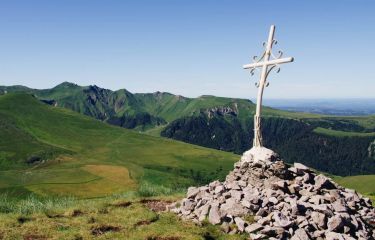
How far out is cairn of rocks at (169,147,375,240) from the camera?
1015 inches

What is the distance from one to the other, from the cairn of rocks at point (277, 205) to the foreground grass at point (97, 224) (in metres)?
1.40

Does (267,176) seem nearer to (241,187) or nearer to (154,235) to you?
(241,187)

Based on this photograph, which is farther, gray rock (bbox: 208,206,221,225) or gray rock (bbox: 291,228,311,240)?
gray rock (bbox: 208,206,221,225)

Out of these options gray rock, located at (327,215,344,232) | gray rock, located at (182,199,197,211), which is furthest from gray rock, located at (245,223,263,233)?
gray rock, located at (182,199,197,211)

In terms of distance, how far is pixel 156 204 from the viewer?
33.9 meters

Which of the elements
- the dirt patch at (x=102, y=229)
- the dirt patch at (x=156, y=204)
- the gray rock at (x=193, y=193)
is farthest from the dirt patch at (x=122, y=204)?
the dirt patch at (x=102, y=229)

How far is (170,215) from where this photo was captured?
29219mm

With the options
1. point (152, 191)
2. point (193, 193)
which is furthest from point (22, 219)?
point (152, 191)

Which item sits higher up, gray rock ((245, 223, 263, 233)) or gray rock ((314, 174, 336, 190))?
gray rock ((314, 174, 336, 190))

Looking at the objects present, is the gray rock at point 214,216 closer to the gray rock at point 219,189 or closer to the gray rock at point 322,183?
the gray rock at point 219,189

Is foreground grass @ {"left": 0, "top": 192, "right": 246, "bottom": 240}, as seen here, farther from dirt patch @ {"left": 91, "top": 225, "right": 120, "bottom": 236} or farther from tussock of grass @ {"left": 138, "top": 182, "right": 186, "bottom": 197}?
tussock of grass @ {"left": 138, "top": 182, "right": 186, "bottom": 197}

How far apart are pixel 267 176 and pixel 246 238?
8.36 metres

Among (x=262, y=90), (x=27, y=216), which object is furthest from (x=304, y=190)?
(x=27, y=216)

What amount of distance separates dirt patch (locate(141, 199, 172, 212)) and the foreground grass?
1.39 ft
